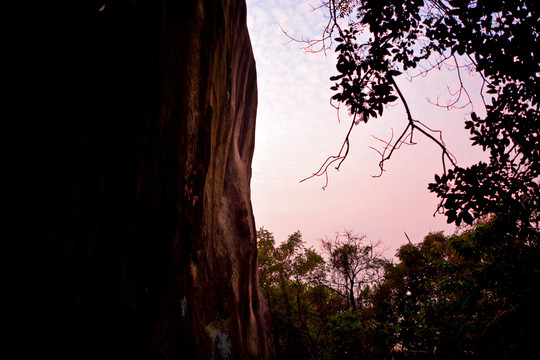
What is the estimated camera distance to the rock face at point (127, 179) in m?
2.47

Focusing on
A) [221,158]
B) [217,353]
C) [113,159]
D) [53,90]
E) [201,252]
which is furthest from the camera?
[221,158]

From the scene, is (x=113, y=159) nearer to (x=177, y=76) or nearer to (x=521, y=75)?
(x=177, y=76)

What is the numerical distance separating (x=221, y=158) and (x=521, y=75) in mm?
4764

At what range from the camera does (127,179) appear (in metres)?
3.00

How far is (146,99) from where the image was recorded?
3.06 meters

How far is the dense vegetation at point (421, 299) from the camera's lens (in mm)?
2946

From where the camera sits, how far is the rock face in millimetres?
2475

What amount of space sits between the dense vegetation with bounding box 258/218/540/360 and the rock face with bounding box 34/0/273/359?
11.1ft

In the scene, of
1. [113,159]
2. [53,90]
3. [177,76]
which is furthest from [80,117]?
[177,76]

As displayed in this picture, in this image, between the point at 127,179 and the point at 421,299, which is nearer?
the point at 127,179

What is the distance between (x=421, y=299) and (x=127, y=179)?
22.8 ft

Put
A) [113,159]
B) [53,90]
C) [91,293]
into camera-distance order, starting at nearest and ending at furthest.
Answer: [53,90]
[91,293]
[113,159]

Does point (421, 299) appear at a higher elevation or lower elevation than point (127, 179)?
lower

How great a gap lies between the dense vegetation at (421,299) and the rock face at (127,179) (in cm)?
339
